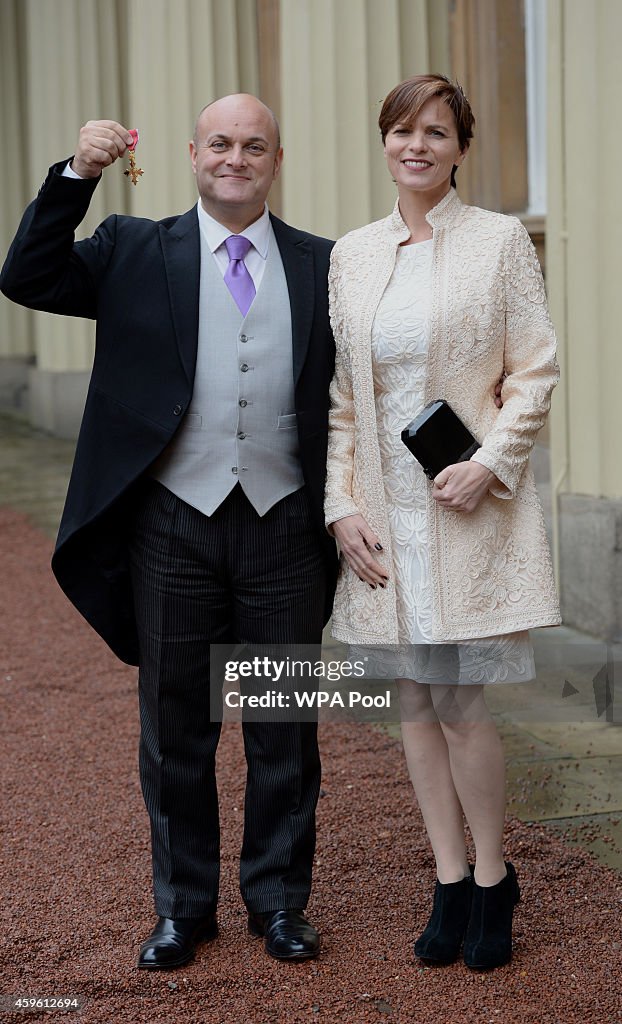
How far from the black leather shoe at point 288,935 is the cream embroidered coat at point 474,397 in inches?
28.0

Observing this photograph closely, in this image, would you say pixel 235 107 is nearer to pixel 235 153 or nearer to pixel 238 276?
pixel 235 153

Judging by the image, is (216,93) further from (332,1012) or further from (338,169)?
(332,1012)

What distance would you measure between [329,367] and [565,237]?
304 centimetres

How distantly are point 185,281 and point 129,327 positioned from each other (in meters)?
0.17

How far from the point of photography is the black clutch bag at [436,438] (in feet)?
8.98

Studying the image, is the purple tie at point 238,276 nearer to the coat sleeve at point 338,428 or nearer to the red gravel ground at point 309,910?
the coat sleeve at point 338,428

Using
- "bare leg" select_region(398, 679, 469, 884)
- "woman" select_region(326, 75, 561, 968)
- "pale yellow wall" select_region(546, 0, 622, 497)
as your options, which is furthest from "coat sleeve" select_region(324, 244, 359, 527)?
"pale yellow wall" select_region(546, 0, 622, 497)

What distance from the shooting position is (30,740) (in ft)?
16.1

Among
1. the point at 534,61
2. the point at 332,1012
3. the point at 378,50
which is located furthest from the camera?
the point at 534,61

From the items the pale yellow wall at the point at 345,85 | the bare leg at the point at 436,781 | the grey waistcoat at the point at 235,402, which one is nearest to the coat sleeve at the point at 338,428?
the grey waistcoat at the point at 235,402

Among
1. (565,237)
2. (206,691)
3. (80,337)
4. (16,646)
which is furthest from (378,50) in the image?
(80,337)

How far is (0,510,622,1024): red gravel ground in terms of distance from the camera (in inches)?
111

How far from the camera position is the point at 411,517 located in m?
2.90

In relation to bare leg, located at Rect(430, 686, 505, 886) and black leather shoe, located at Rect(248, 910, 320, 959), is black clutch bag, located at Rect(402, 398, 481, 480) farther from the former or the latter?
black leather shoe, located at Rect(248, 910, 320, 959)
